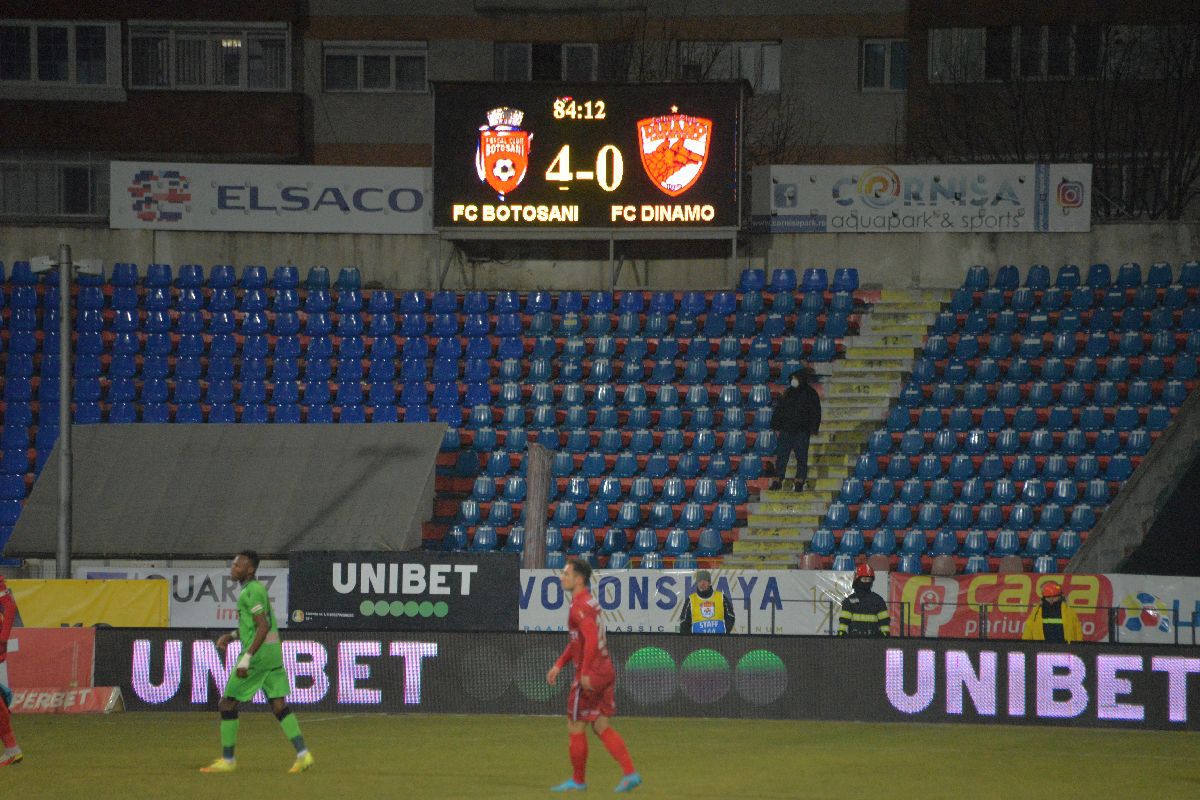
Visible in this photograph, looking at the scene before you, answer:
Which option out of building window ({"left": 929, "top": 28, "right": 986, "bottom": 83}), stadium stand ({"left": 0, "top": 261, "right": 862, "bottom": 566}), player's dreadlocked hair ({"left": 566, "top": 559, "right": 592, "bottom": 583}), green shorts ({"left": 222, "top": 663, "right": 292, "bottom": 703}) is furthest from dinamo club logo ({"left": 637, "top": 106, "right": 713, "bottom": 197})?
player's dreadlocked hair ({"left": 566, "top": 559, "right": 592, "bottom": 583})

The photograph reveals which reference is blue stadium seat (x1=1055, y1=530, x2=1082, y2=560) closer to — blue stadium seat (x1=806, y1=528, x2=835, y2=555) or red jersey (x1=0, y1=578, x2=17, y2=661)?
blue stadium seat (x1=806, y1=528, x2=835, y2=555)

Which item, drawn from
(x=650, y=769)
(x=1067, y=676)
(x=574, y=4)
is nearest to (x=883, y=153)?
(x=574, y=4)

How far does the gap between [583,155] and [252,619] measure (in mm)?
17351

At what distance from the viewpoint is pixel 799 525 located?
86.5 ft

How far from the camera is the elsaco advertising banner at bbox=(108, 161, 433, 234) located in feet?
103

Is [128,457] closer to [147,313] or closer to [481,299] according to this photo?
[147,313]

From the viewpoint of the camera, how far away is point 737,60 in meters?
41.2

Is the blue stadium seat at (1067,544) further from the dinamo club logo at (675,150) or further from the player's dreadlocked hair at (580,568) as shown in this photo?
the player's dreadlocked hair at (580,568)

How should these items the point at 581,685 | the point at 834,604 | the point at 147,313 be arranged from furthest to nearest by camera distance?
1. the point at 147,313
2. the point at 834,604
3. the point at 581,685

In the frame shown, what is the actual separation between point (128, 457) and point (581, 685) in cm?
1779

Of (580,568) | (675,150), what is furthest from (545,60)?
(580,568)

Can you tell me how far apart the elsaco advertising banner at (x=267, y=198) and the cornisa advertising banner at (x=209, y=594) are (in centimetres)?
907

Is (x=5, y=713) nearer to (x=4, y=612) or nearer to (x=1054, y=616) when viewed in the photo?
(x=4, y=612)

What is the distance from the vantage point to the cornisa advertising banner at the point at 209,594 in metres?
23.8
